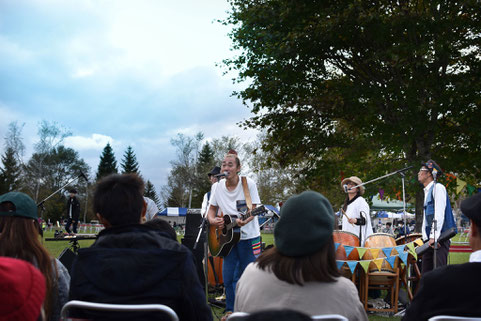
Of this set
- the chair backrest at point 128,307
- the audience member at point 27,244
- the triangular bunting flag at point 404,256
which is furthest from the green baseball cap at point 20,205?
the triangular bunting flag at point 404,256

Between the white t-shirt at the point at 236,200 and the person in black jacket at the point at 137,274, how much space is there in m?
3.51

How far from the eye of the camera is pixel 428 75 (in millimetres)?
14531

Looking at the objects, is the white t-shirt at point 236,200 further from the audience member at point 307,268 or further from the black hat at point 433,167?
the audience member at point 307,268

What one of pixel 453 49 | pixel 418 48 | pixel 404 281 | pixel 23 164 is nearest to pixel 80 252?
pixel 404 281

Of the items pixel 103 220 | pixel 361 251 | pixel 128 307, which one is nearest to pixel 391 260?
pixel 361 251

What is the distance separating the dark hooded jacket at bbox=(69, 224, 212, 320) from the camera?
223cm

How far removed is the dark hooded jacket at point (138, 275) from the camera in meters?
2.23

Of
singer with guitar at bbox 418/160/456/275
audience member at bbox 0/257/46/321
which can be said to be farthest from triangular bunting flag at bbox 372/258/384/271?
audience member at bbox 0/257/46/321

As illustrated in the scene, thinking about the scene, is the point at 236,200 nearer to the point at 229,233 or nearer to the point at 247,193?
the point at 247,193

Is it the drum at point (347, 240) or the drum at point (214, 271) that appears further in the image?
the drum at point (214, 271)

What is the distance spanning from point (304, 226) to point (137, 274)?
0.84 metres

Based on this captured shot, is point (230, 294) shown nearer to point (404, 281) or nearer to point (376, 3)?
point (404, 281)

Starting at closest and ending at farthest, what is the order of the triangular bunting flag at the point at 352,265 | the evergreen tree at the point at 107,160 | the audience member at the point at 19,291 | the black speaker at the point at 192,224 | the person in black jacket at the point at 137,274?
the audience member at the point at 19,291 < the person in black jacket at the point at 137,274 < the triangular bunting flag at the point at 352,265 < the black speaker at the point at 192,224 < the evergreen tree at the point at 107,160

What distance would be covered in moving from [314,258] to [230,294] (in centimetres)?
409
